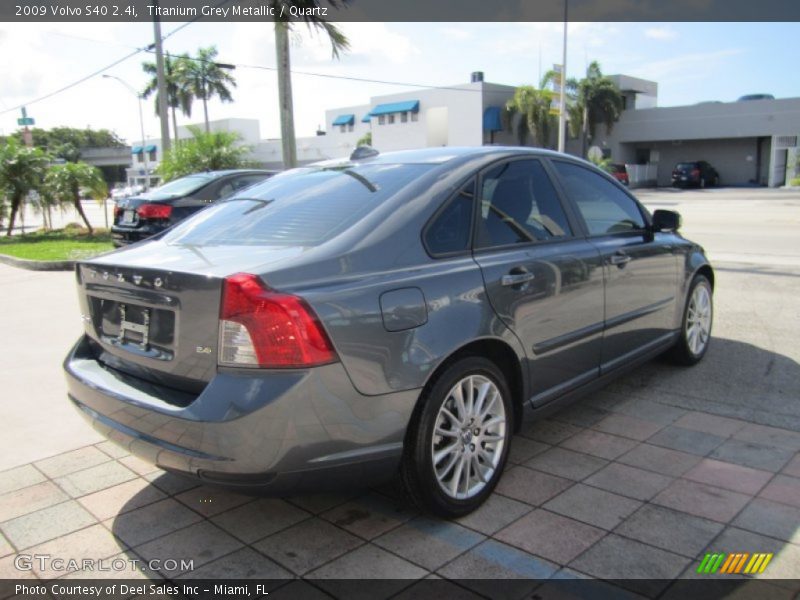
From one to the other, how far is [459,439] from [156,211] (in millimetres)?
7789

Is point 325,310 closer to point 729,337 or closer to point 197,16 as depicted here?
point 729,337

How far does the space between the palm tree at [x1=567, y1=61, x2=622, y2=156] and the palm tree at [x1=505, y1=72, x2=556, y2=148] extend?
259cm

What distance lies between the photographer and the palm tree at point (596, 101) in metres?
46.2

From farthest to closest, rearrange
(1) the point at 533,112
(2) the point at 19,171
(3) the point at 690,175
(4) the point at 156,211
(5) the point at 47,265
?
1. (1) the point at 533,112
2. (3) the point at 690,175
3. (2) the point at 19,171
4. (5) the point at 47,265
5. (4) the point at 156,211

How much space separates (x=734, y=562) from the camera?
2.73m

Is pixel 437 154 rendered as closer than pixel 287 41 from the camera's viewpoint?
Yes

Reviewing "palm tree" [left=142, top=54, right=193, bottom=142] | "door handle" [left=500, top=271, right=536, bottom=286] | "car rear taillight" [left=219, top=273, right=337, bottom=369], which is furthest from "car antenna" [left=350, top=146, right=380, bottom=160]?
"palm tree" [left=142, top=54, right=193, bottom=142]

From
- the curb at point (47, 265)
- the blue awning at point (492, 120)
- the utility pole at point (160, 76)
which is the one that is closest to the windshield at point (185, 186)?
the curb at point (47, 265)

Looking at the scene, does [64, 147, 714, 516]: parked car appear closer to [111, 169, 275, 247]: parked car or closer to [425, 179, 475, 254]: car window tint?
[425, 179, 475, 254]: car window tint

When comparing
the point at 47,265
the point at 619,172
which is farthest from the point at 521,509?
the point at 619,172

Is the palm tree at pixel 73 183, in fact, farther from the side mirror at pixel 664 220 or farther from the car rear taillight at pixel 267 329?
the car rear taillight at pixel 267 329

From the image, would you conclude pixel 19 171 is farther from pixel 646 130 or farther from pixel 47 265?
pixel 646 130

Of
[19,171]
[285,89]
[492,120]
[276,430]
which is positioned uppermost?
[492,120]

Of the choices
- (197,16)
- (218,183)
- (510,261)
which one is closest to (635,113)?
(197,16)
